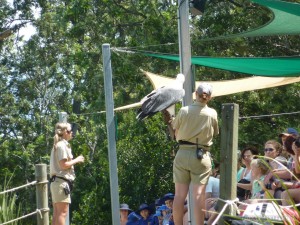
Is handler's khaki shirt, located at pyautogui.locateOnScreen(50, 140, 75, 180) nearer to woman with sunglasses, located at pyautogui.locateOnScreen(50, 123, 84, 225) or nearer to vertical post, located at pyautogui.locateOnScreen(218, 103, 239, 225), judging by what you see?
woman with sunglasses, located at pyautogui.locateOnScreen(50, 123, 84, 225)

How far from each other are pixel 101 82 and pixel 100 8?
190 centimetres

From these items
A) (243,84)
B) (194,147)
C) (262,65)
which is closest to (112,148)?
(194,147)

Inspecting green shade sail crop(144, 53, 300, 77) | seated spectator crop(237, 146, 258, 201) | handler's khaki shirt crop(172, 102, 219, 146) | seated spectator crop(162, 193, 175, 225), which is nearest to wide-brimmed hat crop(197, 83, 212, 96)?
handler's khaki shirt crop(172, 102, 219, 146)

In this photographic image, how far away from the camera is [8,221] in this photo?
26.9 feet

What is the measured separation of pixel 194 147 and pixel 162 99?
620mm

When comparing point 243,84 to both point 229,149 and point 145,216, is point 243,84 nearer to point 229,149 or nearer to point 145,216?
point 145,216

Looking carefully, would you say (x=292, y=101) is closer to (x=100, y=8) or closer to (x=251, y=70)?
(x=251, y=70)

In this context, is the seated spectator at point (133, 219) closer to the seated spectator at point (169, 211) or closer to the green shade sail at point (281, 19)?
the seated spectator at point (169, 211)

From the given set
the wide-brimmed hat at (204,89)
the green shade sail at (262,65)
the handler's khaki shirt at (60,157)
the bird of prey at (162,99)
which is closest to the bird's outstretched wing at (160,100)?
the bird of prey at (162,99)

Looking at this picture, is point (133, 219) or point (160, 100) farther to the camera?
point (133, 219)

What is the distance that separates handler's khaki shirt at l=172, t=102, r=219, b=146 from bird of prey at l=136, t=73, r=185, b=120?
247 millimetres

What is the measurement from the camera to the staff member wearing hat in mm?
7711

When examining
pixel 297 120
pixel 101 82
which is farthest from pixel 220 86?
A: pixel 101 82

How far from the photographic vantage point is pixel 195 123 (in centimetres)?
771
